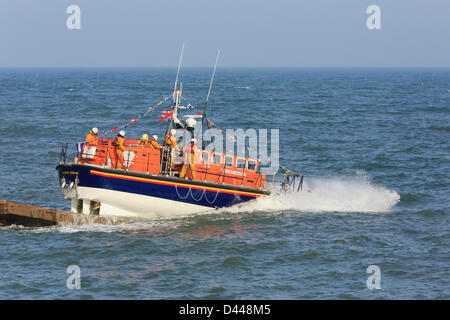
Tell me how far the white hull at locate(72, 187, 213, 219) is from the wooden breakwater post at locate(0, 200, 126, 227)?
1.50ft

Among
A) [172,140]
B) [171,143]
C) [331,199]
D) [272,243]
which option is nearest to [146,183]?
[171,143]

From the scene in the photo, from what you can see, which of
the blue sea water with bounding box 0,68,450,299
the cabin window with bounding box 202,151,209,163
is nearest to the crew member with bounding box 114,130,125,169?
the blue sea water with bounding box 0,68,450,299

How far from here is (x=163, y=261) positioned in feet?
65.8

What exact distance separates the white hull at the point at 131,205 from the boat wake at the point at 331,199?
6.55ft

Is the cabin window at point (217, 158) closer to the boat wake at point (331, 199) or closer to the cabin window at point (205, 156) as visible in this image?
the cabin window at point (205, 156)

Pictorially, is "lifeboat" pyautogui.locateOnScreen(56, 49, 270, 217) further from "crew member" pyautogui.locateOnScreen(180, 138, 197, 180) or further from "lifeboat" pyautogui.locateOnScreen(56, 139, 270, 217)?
"crew member" pyautogui.locateOnScreen(180, 138, 197, 180)

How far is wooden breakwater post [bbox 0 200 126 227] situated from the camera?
22781 millimetres

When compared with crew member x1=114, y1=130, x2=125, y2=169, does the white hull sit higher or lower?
lower

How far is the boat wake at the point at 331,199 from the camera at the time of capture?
25500 millimetres

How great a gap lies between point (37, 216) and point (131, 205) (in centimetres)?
355

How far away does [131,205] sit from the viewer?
2336cm
